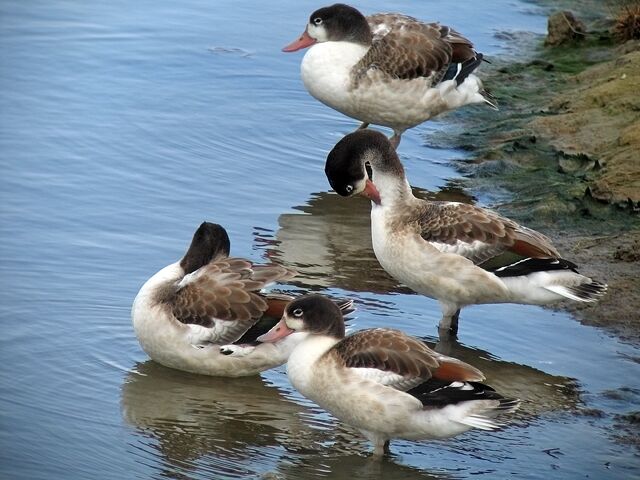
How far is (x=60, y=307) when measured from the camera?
34.3 ft

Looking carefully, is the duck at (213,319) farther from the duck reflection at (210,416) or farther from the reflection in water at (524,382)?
the reflection in water at (524,382)

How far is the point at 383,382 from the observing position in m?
8.62

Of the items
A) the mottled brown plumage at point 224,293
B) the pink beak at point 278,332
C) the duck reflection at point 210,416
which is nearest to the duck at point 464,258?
the mottled brown plumage at point 224,293

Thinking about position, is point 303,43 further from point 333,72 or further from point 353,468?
point 353,468

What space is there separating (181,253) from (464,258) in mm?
2425

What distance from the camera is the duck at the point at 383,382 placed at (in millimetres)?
8492

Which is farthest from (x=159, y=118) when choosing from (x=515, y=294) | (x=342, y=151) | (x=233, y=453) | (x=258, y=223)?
(x=233, y=453)

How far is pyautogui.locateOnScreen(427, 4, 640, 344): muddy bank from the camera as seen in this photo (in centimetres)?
1202

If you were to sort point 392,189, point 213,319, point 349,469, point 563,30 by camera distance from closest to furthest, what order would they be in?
point 349,469
point 213,319
point 392,189
point 563,30

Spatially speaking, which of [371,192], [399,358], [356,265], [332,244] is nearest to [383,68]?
[332,244]

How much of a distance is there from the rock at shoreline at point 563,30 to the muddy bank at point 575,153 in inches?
2.7

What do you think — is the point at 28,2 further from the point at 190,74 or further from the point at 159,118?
the point at 159,118

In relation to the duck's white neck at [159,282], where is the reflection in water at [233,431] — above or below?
below

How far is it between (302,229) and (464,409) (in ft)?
15.6
